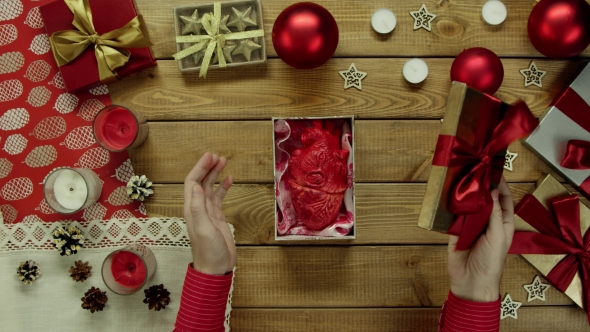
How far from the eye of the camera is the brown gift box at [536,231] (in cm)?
128

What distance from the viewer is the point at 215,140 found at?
1.31 m

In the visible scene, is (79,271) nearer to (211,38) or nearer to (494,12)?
(211,38)

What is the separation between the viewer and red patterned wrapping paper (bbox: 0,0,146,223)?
132 cm

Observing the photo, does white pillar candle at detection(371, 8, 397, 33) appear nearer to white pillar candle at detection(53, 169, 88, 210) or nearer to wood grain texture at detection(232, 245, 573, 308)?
wood grain texture at detection(232, 245, 573, 308)

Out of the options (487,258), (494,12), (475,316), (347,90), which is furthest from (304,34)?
(475,316)

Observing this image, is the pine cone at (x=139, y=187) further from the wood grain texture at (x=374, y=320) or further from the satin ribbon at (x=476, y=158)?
the satin ribbon at (x=476, y=158)

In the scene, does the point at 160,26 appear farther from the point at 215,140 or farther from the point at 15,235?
the point at 15,235

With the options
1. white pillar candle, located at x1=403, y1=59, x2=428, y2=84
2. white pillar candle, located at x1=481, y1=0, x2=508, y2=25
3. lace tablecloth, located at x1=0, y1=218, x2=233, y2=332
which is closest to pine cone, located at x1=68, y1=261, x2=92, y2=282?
lace tablecloth, located at x1=0, y1=218, x2=233, y2=332

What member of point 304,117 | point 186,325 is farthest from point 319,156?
point 186,325

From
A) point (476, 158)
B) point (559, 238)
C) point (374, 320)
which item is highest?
point (476, 158)

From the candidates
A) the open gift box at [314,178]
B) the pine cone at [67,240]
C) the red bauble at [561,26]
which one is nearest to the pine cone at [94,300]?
the pine cone at [67,240]

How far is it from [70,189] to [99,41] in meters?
0.43

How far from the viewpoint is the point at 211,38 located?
1235 millimetres

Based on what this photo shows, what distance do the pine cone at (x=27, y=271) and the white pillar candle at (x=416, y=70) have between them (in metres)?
1.22
